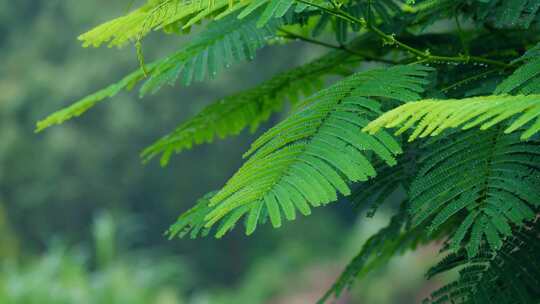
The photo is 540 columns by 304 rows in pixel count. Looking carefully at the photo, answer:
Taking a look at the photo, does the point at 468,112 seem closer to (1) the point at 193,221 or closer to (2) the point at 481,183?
(2) the point at 481,183

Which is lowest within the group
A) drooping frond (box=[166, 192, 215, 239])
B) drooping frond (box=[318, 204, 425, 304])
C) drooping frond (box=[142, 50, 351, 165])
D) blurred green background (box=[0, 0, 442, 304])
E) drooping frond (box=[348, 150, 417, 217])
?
drooping frond (box=[348, 150, 417, 217])

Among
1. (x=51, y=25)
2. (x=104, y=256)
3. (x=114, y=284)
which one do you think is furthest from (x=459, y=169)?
(x=51, y=25)

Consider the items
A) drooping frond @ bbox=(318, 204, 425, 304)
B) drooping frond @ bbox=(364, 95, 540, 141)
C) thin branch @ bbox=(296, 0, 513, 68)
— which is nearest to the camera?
drooping frond @ bbox=(364, 95, 540, 141)

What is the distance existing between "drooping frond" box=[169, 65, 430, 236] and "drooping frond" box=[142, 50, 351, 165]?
0.38 m

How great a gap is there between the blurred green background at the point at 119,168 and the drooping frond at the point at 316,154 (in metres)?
19.1

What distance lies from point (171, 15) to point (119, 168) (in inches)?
886

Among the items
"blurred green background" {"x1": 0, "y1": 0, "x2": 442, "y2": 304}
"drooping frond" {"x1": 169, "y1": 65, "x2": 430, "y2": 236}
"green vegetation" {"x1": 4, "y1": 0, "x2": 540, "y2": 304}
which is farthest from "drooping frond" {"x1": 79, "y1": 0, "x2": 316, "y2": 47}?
"blurred green background" {"x1": 0, "y1": 0, "x2": 442, "y2": 304}

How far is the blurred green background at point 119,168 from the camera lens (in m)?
22.0

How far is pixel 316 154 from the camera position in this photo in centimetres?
108

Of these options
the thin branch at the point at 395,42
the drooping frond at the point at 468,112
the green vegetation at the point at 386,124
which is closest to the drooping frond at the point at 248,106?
the green vegetation at the point at 386,124

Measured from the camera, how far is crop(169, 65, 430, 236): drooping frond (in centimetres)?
102

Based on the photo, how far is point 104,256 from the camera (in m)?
8.03

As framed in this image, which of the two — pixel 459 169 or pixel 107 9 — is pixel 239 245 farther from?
pixel 459 169

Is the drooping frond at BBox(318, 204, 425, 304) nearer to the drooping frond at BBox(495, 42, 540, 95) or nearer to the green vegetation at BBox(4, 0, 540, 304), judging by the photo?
the green vegetation at BBox(4, 0, 540, 304)
